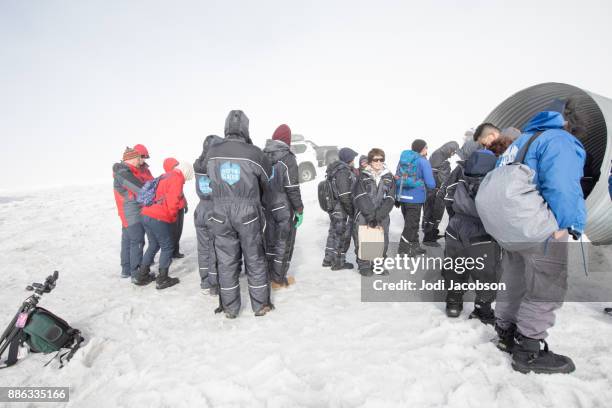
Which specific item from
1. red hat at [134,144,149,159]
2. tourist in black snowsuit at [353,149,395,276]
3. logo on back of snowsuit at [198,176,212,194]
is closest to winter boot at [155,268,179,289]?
logo on back of snowsuit at [198,176,212,194]

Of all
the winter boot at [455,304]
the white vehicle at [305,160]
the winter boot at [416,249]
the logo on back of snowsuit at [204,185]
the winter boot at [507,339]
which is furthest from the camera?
the white vehicle at [305,160]

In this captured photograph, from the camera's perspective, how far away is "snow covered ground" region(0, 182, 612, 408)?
86.4 inches

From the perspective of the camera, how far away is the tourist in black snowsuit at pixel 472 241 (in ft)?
9.48

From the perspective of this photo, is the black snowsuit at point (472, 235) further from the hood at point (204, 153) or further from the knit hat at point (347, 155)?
the hood at point (204, 153)

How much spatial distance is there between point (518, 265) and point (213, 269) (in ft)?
11.5

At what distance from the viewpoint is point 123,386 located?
2490mm

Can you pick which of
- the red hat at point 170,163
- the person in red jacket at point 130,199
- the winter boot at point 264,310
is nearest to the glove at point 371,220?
the winter boot at point 264,310

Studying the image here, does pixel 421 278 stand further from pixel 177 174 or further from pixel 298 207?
pixel 177 174

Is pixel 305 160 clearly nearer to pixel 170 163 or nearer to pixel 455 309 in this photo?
pixel 170 163

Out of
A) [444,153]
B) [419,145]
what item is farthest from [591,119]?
[444,153]

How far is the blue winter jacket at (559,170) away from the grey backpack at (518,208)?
0.05m

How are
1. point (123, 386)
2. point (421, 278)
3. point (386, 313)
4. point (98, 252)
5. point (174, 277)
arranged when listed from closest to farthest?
1. point (123, 386)
2. point (386, 313)
3. point (421, 278)
4. point (174, 277)
5. point (98, 252)

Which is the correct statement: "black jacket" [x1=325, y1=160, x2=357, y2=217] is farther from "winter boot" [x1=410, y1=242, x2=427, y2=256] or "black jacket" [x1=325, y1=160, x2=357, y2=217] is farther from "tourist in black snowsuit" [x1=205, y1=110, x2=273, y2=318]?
"winter boot" [x1=410, y1=242, x2=427, y2=256]

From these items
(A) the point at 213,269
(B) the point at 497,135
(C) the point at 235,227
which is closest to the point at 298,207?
(C) the point at 235,227
